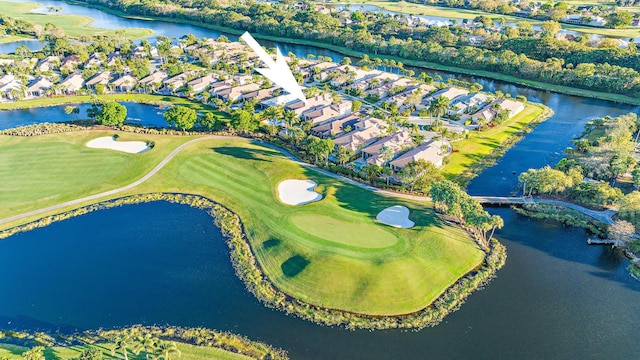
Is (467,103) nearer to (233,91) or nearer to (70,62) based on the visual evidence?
(233,91)

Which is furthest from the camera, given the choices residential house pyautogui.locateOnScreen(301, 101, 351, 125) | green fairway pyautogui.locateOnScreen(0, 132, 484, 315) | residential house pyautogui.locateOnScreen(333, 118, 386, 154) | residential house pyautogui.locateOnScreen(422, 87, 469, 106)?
residential house pyautogui.locateOnScreen(422, 87, 469, 106)

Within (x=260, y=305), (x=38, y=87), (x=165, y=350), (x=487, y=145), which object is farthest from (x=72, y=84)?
(x=487, y=145)

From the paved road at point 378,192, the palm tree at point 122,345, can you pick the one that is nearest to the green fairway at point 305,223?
the paved road at point 378,192

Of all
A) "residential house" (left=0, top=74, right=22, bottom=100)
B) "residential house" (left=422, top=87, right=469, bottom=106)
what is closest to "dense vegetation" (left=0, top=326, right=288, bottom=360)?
"residential house" (left=422, top=87, right=469, bottom=106)

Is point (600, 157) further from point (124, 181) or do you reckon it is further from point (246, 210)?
point (124, 181)

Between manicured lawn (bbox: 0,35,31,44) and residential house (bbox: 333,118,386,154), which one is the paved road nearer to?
residential house (bbox: 333,118,386,154)

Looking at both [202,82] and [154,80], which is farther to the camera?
[154,80]

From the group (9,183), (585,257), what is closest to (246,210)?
(9,183)
